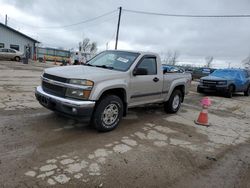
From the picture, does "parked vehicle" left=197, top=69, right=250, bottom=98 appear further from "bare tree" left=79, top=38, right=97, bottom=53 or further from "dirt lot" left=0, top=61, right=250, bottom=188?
"bare tree" left=79, top=38, right=97, bottom=53

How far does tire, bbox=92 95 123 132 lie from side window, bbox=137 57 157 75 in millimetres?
1244

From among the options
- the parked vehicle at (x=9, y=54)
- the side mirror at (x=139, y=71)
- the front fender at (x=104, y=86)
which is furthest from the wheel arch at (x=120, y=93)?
the parked vehicle at (x=9, y=54)

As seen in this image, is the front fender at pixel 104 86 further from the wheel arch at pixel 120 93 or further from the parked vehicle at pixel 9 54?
the parked vehicle at pixel 9 54

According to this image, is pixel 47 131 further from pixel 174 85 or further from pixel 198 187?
pixel 174 85

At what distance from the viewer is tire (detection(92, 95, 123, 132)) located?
4.63 metres

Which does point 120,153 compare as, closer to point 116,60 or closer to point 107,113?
point 107,113

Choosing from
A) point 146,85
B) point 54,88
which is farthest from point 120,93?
point 54,88

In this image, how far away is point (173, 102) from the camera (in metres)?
7.23

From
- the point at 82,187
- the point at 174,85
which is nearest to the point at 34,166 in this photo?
the point at 82,187

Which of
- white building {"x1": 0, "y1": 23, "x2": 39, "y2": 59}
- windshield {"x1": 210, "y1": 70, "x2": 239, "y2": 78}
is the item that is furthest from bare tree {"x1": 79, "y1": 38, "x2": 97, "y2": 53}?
windshield {"x1": 210, "y1": 70, "x2": 239, "y2": 78}

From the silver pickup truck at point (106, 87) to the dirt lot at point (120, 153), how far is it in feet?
1.77

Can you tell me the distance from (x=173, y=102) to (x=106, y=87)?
3.31 metres

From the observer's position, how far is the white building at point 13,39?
99.7ft

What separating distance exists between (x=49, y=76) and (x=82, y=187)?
2.77 metres
